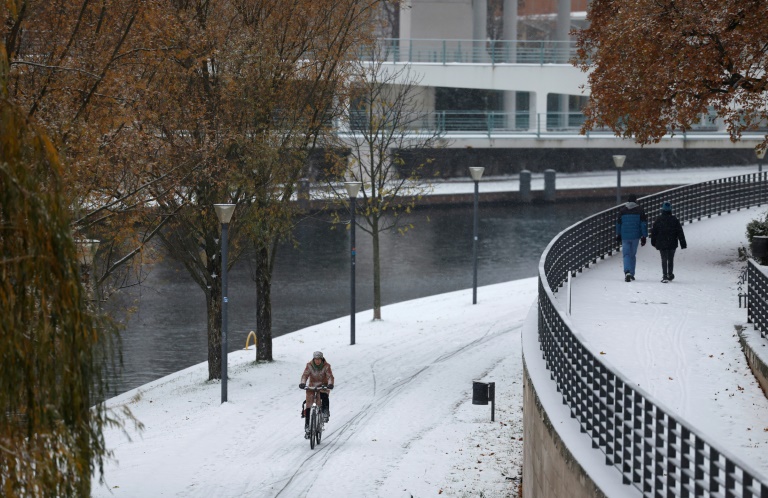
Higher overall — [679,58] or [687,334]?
[679,58]

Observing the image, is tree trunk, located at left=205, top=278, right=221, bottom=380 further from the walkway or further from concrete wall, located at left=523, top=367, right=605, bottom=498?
concrete wall, located at left=523, top=367, right=605, bottom=498

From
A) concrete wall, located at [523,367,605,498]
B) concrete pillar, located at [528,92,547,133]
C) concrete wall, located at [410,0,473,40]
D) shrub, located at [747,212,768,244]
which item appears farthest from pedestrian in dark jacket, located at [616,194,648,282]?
concrete wall, located at [410,0,473,40]

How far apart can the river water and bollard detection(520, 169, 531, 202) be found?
1.70 metres

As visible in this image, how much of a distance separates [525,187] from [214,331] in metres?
35.5

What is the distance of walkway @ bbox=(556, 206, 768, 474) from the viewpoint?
11688 millimetres

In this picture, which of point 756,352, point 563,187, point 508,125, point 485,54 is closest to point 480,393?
point 756,352

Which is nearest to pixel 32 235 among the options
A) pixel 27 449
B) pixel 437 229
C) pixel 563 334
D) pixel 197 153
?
pixel 27 449

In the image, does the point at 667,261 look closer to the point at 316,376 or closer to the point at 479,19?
the point at 316,376

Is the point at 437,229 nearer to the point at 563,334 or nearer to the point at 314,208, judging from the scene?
the point at 314,208

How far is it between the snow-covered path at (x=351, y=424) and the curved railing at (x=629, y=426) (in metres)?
2.27

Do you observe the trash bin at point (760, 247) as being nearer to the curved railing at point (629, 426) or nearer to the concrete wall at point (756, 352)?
the curved railing at point (629, 426)

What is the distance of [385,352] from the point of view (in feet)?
75.9

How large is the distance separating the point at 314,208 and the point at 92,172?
36.7 m

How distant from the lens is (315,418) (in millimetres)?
15781
